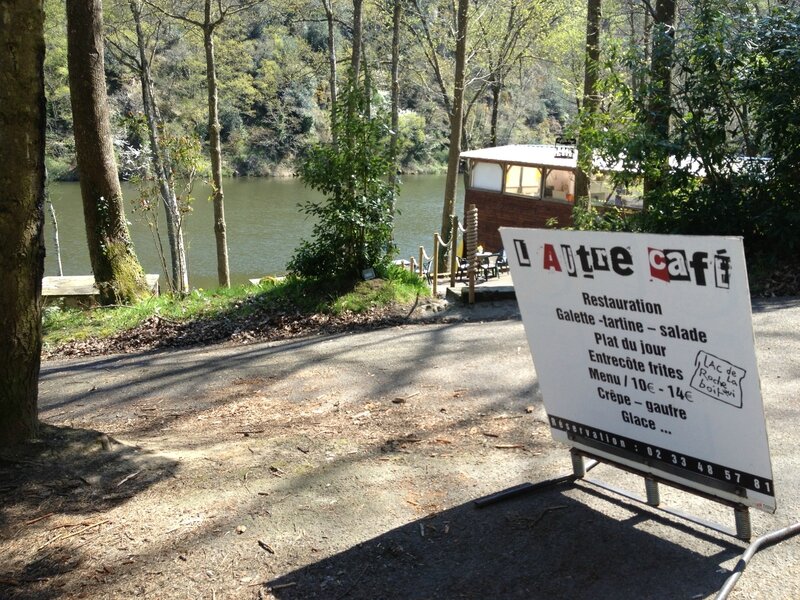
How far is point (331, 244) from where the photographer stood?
1192 cm

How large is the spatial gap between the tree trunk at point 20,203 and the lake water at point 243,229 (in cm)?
2561

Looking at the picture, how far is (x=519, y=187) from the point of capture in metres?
25.6

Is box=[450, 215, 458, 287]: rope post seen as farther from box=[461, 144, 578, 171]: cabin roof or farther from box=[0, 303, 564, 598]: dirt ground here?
box=[461, 144, 578, 171]: cabin roof

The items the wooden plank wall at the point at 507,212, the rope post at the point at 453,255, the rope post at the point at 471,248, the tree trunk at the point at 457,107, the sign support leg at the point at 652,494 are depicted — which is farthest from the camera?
the wooden plank wall at the point at 507,212

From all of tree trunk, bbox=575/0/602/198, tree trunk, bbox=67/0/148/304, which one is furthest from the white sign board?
tree trunk, bbox=67/0/148/304

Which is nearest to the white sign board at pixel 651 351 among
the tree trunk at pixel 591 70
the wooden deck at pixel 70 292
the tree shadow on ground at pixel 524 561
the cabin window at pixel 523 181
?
the tree shadow on ground at pixel 524 561

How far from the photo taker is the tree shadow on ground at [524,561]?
3787mm

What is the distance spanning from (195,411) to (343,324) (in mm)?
3815

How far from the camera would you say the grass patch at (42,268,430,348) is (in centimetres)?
1148

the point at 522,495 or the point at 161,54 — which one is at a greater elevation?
the point at 161,54

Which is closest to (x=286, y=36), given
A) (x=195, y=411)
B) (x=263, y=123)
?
(x=263, y=123)

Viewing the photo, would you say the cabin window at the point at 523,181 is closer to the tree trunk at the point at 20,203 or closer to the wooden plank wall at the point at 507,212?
the wooden plank wall at the point at 507,212

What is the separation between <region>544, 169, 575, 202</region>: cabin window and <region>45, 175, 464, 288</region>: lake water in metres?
10.0

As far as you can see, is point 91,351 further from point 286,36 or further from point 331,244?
point 286,36
